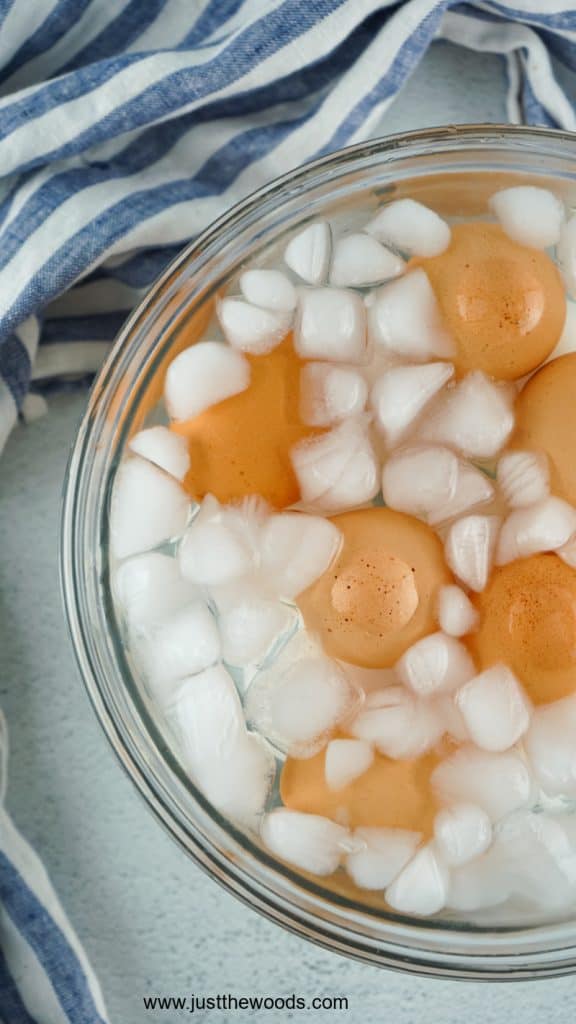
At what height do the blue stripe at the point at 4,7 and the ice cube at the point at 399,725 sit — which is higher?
the blue stripe at the point at 4,7

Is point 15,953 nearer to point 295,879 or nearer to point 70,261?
point 295,879

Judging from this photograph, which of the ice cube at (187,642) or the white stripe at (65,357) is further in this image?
the white stripe at (65,357)

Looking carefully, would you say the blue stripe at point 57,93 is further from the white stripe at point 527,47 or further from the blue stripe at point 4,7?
the white stripe at point 527,47

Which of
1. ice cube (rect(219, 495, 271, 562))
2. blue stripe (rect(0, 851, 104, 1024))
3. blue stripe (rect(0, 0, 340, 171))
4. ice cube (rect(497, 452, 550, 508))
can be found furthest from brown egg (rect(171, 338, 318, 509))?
blue stripe (rect(0, 851, 104, 1024))

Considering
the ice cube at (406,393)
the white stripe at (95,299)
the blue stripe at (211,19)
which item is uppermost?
the blue stripe at (211,19)

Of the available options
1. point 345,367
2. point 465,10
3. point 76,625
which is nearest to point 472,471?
point 345,367

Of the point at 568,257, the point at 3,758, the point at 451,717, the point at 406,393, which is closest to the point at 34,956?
the point at 3,758

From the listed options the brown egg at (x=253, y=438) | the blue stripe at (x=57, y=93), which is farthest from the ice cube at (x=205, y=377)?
the blue stripe at (x=57, y=93)
